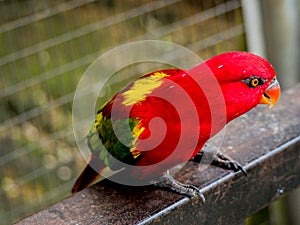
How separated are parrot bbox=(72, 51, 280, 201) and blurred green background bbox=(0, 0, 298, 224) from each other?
3.44 ft

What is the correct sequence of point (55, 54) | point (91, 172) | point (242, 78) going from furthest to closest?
point (55, 54) → point (91, 172) → point (242, 78)

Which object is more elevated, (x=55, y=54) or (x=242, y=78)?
(x=242, y=78)

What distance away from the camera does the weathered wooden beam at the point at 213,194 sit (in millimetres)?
898

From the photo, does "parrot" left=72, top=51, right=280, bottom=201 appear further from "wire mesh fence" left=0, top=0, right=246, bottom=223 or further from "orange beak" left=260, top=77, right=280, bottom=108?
"wire mesh fence" left=0, top=0, right=246, bottom=223

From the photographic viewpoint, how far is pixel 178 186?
94 cm

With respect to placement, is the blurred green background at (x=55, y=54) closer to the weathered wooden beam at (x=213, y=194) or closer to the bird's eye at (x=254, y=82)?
the weathered wooden beam at (x=213, y=194)

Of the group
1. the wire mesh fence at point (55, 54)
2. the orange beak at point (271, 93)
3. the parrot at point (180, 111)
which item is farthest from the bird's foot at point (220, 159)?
the wire mesh fence at point (55, 54)

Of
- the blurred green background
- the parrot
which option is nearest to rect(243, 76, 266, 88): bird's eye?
the parrot

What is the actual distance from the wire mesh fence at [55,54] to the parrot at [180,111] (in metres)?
1.05

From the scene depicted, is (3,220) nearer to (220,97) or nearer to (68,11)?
(68,11)

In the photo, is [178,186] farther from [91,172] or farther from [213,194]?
[91,172]

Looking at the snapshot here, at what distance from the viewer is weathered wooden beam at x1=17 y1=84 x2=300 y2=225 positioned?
898mm

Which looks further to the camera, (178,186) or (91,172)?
(91,172)

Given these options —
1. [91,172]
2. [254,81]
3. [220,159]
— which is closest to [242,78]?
[254,81]
